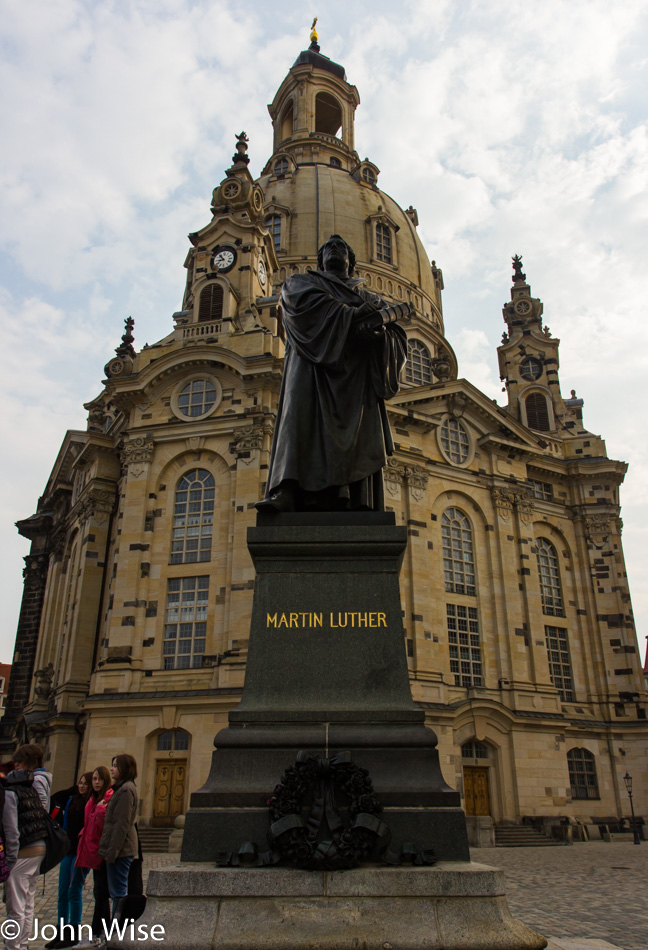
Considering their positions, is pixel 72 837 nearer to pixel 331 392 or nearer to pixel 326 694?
pixel 326 694

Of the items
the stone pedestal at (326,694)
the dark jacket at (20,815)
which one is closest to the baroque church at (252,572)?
the dark jacket at (20,815)

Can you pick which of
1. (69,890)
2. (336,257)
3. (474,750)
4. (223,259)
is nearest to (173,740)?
(474,750)

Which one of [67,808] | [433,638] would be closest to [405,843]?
[67,808]

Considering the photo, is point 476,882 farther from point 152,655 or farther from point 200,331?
point 200,331

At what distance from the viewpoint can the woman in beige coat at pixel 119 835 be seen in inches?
270

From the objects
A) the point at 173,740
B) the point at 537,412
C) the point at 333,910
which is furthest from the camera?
the point at 537,412

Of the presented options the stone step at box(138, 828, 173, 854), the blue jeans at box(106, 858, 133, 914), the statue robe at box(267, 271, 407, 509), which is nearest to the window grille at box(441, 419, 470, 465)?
the stone step at box(138, 828, 173, 854)

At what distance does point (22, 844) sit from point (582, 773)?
33.9 meters

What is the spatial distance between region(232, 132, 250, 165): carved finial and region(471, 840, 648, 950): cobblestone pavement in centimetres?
3548

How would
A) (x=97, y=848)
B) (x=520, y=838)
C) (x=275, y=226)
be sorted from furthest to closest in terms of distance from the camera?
(x=275, y=226) < (x=520, y=838) < (x=97, y=848)

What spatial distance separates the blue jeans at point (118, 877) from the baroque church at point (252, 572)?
20.4 meters

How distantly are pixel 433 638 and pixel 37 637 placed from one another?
24532mm

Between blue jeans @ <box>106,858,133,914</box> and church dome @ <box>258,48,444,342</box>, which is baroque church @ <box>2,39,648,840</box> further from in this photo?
blue jeans @ <box>106,858,133,914</box>

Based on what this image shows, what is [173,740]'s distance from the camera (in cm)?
2769
